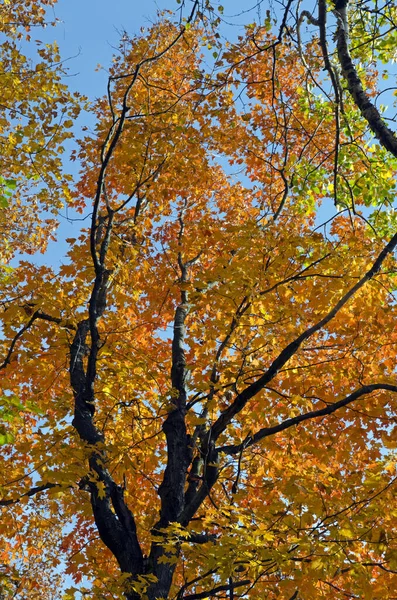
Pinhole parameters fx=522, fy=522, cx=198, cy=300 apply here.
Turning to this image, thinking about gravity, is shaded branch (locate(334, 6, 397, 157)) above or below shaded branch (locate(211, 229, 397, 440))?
above

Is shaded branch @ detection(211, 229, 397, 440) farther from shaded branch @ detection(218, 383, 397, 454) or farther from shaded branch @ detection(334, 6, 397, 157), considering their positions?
shaded branch @ detection(334, 6, 397, 157)

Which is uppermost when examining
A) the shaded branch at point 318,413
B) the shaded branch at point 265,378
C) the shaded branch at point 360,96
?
the shaded branch at point 360,96

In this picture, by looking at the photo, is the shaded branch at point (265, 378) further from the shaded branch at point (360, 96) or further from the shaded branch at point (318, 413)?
the shaded branch at point (360, 96)

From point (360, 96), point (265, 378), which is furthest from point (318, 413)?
point (360, 96)

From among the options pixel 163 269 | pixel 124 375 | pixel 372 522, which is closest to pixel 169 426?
pixel 124 375

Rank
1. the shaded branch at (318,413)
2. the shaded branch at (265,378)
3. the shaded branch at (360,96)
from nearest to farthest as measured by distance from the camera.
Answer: the shaded branch at (360,96) → the shaded branch at (265,378) → the shaded branch at (318,413)

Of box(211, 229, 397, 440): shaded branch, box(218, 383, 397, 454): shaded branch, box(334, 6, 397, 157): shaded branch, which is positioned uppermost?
box(334, 6, 397, 157): shaded branch

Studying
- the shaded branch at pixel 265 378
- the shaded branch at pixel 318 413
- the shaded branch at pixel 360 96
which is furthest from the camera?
the shaded branch at pixel 318 413

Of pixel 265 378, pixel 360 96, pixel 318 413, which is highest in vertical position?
pixel 360 96

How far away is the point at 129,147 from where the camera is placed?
8484mm

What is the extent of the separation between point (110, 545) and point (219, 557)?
165 centimetres

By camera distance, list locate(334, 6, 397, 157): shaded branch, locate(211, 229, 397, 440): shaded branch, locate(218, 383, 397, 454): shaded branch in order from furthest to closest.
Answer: locate(218, 383, 397, 454): shaded branch → locate(211, 229, 397, 440): shaded branch → locate(334, 6, 397, 157): shaded branch

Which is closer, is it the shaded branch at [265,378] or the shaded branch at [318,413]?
the shaded branch at [265,378]

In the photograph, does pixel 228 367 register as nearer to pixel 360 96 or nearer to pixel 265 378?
pixel 265 378
